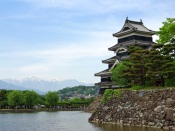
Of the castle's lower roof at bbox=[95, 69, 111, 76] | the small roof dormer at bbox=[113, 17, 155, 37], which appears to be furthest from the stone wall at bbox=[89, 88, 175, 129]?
the small roof dormer at bbox=[113, 17, 155, 37]

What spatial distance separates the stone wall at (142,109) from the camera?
76.1 ft

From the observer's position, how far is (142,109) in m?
25.6

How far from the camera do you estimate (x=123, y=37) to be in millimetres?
54094

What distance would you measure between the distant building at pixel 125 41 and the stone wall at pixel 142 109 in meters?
22.4

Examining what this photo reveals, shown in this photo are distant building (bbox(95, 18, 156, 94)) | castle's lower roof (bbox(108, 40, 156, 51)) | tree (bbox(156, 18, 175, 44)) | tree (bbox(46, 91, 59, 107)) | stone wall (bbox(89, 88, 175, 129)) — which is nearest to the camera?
stone wall (bbox(89, 88, 175, 129))

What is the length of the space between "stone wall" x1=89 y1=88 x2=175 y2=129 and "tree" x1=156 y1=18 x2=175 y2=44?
9.82m

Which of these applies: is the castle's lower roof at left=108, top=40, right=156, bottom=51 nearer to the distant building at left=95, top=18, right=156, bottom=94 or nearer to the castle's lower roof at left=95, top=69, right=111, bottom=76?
the distant building at left=95, top=18, right=156, bottom=94

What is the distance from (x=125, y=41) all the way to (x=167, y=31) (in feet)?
63.3

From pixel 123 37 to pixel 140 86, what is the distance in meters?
22.3

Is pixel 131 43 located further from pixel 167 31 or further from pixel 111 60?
pixel 167 31

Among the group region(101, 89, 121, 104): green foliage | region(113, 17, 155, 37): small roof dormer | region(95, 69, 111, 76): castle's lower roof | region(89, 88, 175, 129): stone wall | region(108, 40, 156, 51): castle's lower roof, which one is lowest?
region(89, 88, 175, 129): stone wall

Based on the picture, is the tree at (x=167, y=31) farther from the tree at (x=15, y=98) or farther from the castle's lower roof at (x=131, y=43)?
the tree at (x=15, y=98)

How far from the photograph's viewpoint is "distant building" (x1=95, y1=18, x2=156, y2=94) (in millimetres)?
51438

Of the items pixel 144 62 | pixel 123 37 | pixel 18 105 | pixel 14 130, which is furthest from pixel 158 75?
pixel 18 105
